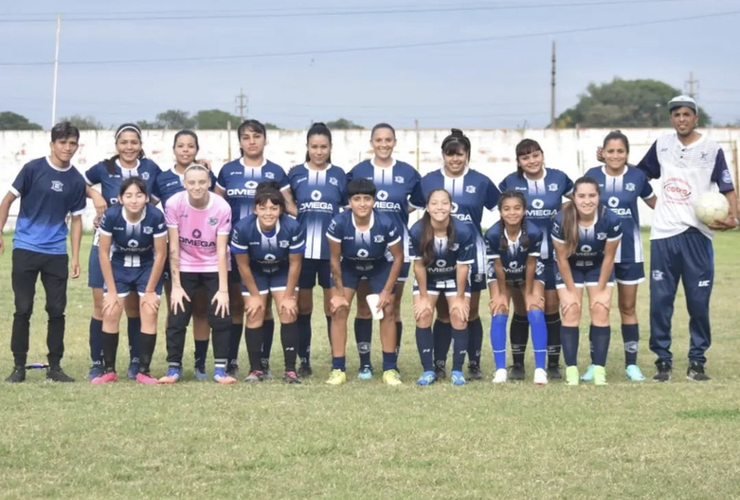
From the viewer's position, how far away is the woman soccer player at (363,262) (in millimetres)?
9305

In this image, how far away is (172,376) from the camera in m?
9.35

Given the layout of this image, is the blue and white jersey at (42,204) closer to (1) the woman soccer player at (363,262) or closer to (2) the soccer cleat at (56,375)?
(2) the soccer cleat at (56,375)

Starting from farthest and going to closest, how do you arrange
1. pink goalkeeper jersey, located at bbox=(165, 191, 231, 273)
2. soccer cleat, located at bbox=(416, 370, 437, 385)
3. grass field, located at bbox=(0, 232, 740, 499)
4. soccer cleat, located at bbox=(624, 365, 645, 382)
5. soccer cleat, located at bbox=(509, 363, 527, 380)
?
soccer cleat, located at bbox=(509, 363, 527, 380) → soccer cleat, located at bbox=(624, 365, 645, 382) → pink goalkeeper jersey, located at bbox=(165, 191, 231, 273) → soccer cleat, located at bbox=(416, 370, 437, 385) → grass field, located at bbox=(0, 232, 740, 499)

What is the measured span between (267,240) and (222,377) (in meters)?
1.15

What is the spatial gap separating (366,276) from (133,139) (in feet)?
7.31

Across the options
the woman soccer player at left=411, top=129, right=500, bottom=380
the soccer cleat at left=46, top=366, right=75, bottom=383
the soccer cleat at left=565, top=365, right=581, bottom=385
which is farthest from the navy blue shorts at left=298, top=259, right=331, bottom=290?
the soccer cleat at left=565, top=365, right=581, bottom=385

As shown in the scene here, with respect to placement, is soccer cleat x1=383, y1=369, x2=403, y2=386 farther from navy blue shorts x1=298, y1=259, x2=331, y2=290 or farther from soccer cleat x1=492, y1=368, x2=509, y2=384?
navy blue shorts x1=298, y1=259, x2=331, y2=290

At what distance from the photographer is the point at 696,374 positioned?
9.61 metres

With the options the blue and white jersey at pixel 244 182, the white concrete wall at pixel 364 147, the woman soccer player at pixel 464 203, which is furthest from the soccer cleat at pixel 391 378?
the white concrete wall at pixel 364 147

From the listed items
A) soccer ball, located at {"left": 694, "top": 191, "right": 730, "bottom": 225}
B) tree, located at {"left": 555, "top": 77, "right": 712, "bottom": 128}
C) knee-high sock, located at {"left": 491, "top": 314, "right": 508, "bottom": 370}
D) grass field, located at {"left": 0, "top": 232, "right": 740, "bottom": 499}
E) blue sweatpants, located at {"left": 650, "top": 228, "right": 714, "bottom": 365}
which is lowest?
grass field, located at {"left": 0, "top": 232, "right": 740, "bottom": 499}

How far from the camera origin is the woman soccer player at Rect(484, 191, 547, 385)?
30.6ft

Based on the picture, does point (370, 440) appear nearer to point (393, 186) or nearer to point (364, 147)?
point (393, 186)

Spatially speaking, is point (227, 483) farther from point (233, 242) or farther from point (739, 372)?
point (739, 372)

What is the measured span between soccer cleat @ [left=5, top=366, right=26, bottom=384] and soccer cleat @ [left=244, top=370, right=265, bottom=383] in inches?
→ 70.0
